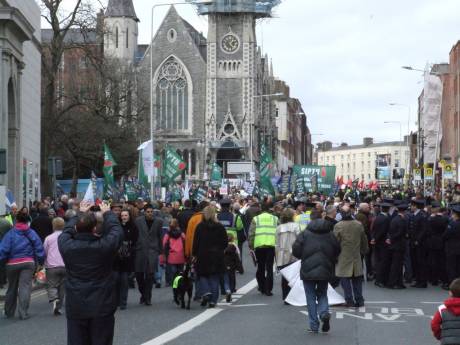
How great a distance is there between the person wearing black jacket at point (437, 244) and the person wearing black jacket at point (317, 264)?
776 centimetres

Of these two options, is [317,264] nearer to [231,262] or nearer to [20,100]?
[231,262]

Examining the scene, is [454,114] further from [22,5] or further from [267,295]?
[267,295]

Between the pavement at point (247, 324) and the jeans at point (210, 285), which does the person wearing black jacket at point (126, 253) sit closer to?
the pavement at point (247, 324)

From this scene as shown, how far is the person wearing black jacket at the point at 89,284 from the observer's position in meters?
9.43

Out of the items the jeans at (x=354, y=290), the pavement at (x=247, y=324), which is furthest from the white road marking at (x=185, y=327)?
the jeans at (x=354, y=290)

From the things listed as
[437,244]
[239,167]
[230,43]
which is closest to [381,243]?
[437,244]

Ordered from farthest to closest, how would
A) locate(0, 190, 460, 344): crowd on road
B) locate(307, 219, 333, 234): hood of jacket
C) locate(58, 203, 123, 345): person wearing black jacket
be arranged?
1. locate(307, 219, 333, 234): hood of jacket
2. locate(0, 190, 460, 344): crowd on road
3. locate(58, 203, 123, 345): person wearing black jacket

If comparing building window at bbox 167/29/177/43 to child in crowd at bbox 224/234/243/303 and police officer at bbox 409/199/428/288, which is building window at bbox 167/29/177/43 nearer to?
police officer at bbox 409/199/428/288

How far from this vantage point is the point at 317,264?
14117mm

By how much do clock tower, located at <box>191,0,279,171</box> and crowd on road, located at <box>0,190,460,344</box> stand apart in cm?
7975

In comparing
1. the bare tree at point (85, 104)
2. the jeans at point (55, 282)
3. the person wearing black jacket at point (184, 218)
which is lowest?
the jeans at point (55, 282)

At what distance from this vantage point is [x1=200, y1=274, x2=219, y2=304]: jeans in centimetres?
1714

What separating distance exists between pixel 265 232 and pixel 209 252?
228 centimetres

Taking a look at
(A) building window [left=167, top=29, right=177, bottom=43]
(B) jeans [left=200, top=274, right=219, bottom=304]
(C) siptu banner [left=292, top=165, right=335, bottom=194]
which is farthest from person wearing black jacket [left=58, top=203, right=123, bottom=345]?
(A) building window [left=167, top=29, right=177, bottom=43]
